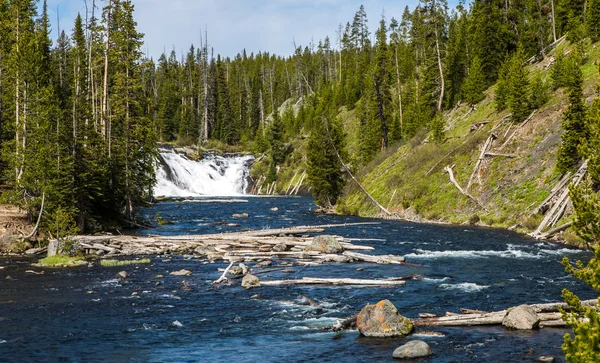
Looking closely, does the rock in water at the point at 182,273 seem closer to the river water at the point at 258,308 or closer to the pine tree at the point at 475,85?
the river water at the point at 258,308

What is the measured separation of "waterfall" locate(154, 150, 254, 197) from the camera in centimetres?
8375

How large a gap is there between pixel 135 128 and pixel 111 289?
23.8 metres

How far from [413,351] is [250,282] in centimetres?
987

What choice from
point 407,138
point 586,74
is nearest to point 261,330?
point 586,74

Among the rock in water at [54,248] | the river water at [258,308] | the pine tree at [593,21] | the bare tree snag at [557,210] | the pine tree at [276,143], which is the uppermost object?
the pine tree at [593,21]

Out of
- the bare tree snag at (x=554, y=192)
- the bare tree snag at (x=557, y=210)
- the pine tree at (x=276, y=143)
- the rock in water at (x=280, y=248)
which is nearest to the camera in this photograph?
the rock in water at (x=280, y=248)

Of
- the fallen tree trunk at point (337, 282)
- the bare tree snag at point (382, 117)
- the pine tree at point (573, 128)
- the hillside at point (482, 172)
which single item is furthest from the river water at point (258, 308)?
the bare tree snag at point (382, 117)

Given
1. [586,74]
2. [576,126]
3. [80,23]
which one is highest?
[80,23]

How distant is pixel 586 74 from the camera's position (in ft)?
152

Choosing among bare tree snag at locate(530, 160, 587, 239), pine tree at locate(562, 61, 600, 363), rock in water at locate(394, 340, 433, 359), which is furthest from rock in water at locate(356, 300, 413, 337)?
bare tree snag at locate(530, 160, 587, 239)

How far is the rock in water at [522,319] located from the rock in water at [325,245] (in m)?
13.7

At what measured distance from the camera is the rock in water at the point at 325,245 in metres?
28.4

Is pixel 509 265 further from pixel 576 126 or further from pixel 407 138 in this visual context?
pixel 407 138

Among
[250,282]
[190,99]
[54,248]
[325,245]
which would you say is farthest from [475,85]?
[190,99]
